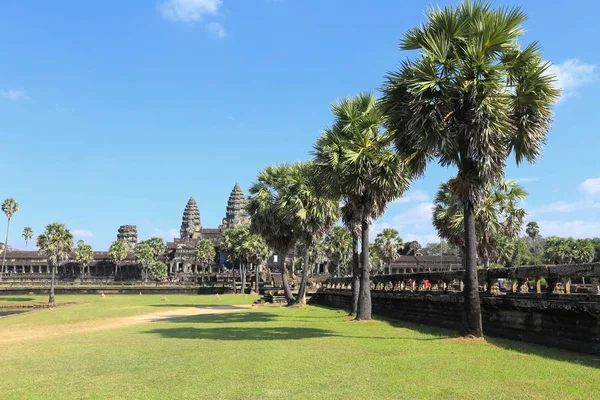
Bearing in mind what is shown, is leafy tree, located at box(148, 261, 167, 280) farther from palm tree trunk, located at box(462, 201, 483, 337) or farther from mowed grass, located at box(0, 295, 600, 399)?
palm tree trunk, located at box(462, 201, 483, 337)

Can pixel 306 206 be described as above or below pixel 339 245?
above

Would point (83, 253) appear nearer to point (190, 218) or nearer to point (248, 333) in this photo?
point (190, 218)

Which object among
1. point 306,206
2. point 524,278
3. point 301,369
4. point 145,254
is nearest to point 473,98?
point 524,278

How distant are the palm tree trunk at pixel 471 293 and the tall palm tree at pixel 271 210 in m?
23.5

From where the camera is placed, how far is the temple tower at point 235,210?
15812 centimetres

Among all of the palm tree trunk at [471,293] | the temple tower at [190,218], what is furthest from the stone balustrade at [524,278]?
the temple tower at [190,218]

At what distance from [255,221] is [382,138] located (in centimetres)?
1978

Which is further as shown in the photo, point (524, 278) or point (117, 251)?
point (117, 251)

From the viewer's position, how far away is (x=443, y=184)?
31.9 metres

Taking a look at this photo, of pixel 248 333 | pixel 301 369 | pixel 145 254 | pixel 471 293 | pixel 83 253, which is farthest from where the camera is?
pixel 83 253

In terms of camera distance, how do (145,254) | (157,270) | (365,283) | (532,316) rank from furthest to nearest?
(157,270) < (145,254) < (365,283) < (532,316)

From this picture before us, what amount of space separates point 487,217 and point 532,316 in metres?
14.3

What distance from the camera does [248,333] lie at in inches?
709

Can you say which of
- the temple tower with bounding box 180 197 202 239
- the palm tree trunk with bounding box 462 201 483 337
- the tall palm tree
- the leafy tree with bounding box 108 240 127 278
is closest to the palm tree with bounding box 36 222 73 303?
the tall palm tree
